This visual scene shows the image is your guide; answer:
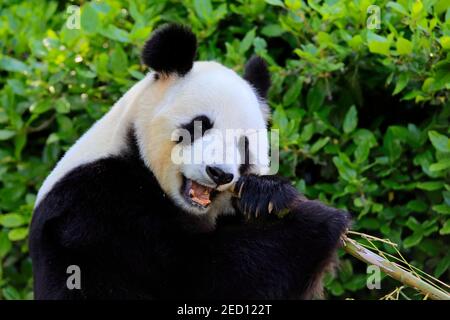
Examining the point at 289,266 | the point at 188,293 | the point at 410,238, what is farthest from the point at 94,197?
the point at 410,238

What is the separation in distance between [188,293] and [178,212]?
411 mm

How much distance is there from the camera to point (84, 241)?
154 inches

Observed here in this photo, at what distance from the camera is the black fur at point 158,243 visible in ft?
13.0

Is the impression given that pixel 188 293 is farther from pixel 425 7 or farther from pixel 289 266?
pixel 425 7

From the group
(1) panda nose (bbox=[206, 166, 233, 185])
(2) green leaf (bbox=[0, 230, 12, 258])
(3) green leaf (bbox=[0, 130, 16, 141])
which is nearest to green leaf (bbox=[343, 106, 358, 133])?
(1) panda nose (bbox=[206, 166, 233, 185])

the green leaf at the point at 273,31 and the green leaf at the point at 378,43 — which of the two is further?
the green leaf at the point at 273,31

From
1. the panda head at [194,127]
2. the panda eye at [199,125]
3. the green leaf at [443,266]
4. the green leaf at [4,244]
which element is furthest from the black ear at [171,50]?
the green leaf at [4,244]

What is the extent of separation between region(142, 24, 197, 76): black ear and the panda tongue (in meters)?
0.58

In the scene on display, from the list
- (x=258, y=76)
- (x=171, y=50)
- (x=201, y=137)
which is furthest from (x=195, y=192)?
(x=258, y=76)

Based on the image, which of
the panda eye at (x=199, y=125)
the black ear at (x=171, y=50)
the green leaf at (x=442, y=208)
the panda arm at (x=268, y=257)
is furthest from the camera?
the green leaf at (x=442, y=208)

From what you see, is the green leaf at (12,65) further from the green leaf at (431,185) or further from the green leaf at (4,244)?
the green leaf at (431,185)

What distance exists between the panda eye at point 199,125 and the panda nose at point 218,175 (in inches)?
9.3

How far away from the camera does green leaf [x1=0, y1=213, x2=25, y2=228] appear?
235 inches

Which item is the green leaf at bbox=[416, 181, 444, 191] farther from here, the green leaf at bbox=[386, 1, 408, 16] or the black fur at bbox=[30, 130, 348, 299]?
the black fur at bbox=[30, 130, 348, 299]
